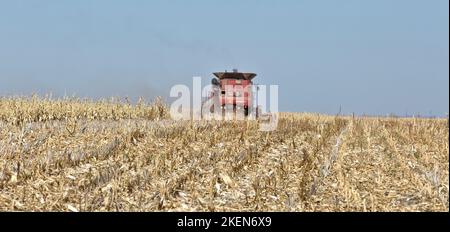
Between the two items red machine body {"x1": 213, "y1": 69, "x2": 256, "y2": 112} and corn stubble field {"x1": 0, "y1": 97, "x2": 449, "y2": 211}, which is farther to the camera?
red machine body {"x1": 213, "y1": 69, "x2": 256, "y2": 112}

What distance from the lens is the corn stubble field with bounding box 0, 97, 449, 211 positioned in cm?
667

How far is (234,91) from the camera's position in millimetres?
22250

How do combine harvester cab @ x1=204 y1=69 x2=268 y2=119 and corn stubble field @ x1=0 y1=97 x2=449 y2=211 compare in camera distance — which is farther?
combine harvester cab @ x1=204 y1=69 x2=268 y2=119

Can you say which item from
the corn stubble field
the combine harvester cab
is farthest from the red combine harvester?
the corn stubble field

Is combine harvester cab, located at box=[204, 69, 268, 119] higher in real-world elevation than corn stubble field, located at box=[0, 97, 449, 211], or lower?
higher

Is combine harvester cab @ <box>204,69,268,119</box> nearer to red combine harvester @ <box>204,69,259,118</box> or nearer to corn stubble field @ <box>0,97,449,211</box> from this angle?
red combine harvester @ <box>204,69,259,118</box>

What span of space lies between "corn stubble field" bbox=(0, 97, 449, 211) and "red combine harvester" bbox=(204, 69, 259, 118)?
322 inches

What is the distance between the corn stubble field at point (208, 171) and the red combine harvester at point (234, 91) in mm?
8169

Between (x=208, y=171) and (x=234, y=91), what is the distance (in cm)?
1394

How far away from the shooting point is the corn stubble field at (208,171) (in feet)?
21.9

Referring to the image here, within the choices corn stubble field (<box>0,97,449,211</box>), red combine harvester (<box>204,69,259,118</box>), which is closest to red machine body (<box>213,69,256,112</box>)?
red combine harvester (<box>204,69,259,118</box>)

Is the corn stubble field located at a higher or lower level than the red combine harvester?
lower

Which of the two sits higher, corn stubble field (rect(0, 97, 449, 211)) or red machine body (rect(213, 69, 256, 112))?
red machine body (rect(213, 69, 256, 112))
